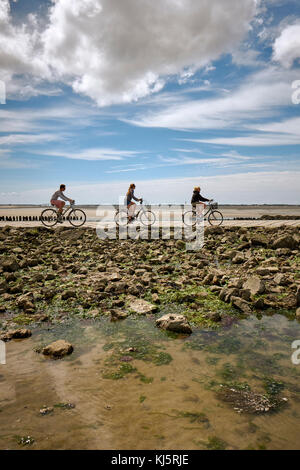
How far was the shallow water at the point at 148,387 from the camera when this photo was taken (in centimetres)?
242

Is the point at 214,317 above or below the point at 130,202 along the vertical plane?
below

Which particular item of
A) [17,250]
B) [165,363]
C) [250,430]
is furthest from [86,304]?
[17,250]

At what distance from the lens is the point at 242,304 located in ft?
17.3

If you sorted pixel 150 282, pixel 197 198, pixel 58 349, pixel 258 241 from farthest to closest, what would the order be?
pixel 197 198
pixel 258 241
pixel 150 282
pixel 58 349

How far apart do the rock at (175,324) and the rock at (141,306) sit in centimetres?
60

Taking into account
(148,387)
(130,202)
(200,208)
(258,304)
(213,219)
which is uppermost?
(130,202)

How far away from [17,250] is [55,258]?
183 centimetres

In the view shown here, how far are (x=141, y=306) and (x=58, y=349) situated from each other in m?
1.90

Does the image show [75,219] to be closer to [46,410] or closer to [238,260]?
[238,260]

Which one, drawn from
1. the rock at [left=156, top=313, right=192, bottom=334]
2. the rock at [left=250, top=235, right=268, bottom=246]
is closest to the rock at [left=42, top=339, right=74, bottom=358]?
the rock at [left=156, top=313, right=192, bottom=334]

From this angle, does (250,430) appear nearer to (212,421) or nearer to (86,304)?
(212,421)

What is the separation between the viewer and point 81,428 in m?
2.53

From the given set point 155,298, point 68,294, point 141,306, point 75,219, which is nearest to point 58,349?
point 141,306

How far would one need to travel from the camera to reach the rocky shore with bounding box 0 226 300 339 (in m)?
5.24
